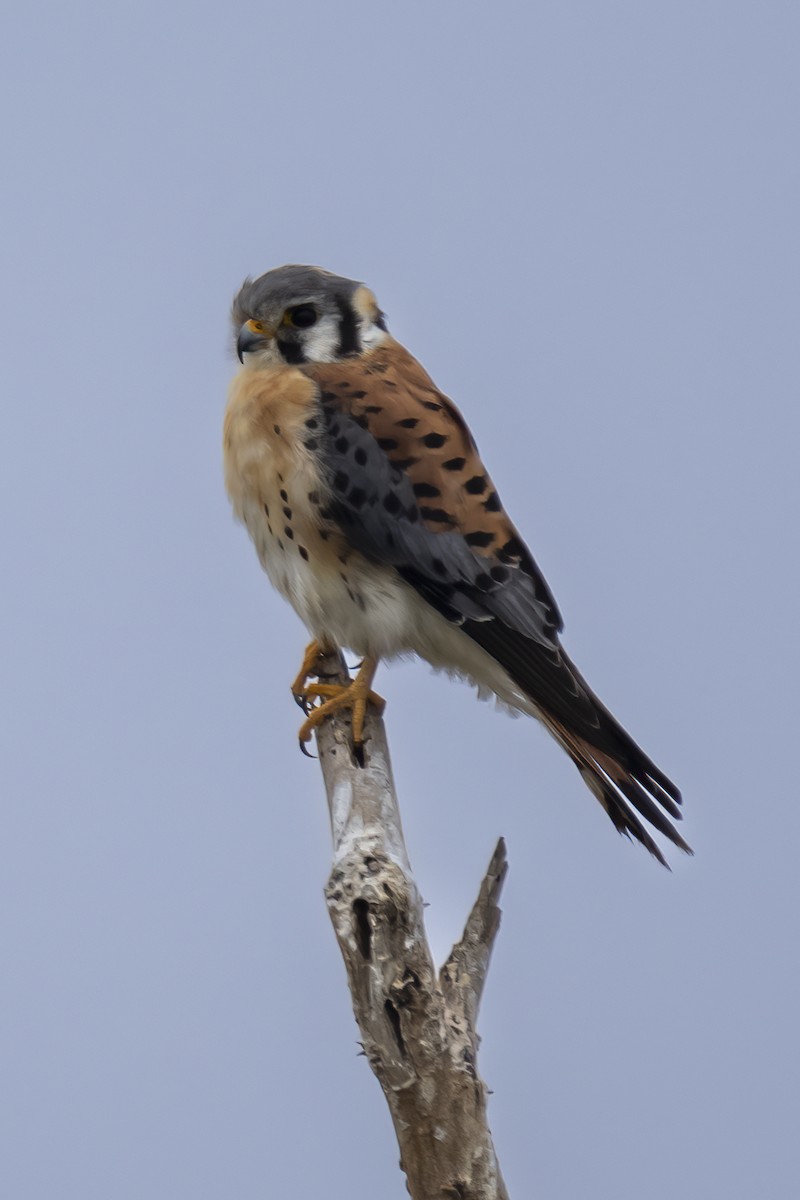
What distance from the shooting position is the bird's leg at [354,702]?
3.18 m

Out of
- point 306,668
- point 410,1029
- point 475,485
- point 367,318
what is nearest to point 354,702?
point 306,668

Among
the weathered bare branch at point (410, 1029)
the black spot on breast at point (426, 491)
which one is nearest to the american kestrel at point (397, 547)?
the black spot on breast at point (426, 491)

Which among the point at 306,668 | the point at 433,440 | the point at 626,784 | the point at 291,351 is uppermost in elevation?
the point at 291,351

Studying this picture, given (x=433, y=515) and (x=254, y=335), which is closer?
(x=433, y=515)

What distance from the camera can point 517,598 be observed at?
10.7ft

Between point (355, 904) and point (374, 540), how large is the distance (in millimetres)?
911

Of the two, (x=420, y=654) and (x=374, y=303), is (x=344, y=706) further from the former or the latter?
(x=374, y=303)

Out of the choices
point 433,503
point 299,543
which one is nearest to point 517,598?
point 433,503

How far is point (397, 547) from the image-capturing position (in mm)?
3246

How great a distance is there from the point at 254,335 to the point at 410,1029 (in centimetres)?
164

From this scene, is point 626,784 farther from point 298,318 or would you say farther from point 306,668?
point 298,318

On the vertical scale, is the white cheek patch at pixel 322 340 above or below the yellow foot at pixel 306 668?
above

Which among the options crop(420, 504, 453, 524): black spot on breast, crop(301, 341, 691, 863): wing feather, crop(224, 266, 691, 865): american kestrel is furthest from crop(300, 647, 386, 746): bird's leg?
crop(420, 504, 453, 524): black spot on breast

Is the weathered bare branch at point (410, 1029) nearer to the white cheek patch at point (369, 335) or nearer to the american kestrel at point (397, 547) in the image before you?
the american kestrel at point (397, 547)
